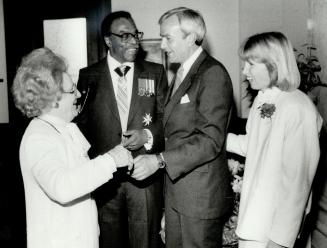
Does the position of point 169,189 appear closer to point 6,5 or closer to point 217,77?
point 217,77

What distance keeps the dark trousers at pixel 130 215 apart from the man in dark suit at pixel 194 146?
0.49 m

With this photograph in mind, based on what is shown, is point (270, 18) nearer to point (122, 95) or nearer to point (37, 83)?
point (122, 95)

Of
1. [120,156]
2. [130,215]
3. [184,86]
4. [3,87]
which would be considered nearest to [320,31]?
[184,86]

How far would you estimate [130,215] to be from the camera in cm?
309

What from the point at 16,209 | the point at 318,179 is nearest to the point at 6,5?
the point at 16,209

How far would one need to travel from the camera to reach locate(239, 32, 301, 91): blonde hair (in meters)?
2.06

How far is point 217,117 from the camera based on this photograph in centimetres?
234

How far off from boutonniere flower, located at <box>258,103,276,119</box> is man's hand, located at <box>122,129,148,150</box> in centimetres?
85

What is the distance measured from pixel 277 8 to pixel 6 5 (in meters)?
3.35

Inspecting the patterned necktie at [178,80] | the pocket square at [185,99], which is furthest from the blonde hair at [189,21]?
the pocket square at [185,99]

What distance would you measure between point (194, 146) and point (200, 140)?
5 cm

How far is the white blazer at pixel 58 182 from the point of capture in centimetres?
176

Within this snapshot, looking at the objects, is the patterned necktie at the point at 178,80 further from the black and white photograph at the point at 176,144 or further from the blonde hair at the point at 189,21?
the blonde hair at the point at 189,21

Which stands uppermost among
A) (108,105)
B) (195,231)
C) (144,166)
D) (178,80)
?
(178,80)
